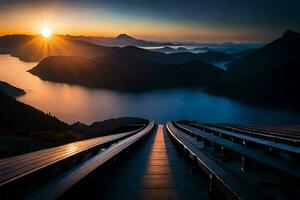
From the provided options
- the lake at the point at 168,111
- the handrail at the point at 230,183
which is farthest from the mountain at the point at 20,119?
the lake at the point at 168,111

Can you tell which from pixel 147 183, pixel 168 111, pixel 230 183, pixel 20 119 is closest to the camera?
pixel 230 183

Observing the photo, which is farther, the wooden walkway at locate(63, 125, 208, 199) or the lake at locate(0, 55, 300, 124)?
the lake at locate(0, 55, 300, 124)

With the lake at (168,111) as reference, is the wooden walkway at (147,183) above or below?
below

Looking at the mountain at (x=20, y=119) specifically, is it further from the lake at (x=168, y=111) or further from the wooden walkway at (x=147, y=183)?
the lake at (x=168, y=111)

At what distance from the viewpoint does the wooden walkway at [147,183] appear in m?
3.52

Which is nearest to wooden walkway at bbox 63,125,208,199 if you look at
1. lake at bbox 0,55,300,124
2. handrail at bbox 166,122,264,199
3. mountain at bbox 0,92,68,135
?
handrail at bbox 166,122,264,199

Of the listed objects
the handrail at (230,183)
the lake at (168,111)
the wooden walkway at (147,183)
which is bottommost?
the wooden walkway at (147,183)

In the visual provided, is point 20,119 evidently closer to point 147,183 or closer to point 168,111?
point 147,183

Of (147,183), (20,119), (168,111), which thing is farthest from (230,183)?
(168,111)

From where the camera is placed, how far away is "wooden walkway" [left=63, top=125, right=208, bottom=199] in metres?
3.52

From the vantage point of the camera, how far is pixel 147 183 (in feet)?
13.4

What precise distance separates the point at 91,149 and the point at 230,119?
491 ft

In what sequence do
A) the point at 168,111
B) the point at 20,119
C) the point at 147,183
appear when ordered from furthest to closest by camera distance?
the point at 168,111 → the point at 20,119 → the point at 147,183

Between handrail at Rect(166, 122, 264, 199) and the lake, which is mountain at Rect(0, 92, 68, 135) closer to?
handrail at Rect(166, 122, 264, 199)
